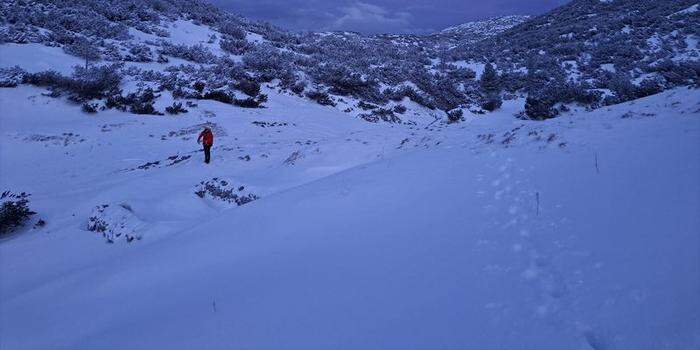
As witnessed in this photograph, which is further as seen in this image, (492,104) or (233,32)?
(233,32)

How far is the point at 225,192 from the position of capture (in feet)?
33.4

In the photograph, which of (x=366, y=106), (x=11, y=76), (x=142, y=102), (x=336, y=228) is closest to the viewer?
(x=336, y=228)

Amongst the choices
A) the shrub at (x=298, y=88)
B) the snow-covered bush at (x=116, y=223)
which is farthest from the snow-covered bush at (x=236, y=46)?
the snow-covered bush at (x=116, y=223)

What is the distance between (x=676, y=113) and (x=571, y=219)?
576 cm

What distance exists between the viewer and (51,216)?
9828 millimetres

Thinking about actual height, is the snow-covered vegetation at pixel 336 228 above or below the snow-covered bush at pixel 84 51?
below

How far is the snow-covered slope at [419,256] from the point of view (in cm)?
318

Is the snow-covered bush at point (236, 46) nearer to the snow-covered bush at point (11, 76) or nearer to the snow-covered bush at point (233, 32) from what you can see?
the snow-covered bush at point (233, 32)

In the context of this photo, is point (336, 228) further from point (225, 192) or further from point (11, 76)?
point (11, 76)

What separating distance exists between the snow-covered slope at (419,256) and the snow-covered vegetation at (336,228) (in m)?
0.03

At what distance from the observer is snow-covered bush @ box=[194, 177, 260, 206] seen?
388 inches

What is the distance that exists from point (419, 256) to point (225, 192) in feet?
22.3

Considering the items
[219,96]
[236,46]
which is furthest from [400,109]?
[236,46]

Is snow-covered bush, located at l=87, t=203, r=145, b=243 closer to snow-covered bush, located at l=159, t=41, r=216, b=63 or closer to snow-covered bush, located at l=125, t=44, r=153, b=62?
→ snow-covered bush, located at l=125, t=44, r=153, b=62
